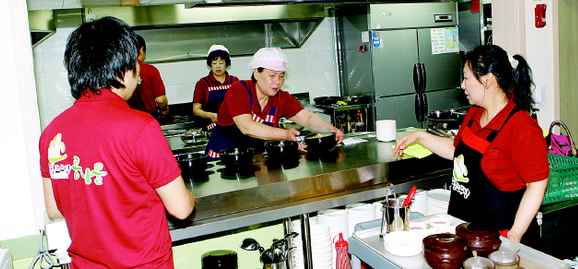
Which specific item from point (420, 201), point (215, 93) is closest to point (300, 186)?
point (420, 201)

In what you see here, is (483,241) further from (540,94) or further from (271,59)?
(540,94)

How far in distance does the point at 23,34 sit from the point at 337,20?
4.94 meters

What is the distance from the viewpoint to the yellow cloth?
244cm

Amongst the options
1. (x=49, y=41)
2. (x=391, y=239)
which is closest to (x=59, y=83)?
(x=49, y=41)

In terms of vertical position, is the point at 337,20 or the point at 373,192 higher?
the point at 337,20

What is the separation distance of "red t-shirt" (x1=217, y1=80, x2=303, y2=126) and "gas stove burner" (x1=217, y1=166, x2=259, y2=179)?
0.78 metres

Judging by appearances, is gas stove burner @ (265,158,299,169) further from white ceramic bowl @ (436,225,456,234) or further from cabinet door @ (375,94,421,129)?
cabinet door @ (375,94,421,129)

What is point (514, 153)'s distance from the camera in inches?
74.3

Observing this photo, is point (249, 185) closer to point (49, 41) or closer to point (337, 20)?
point (49, 41)

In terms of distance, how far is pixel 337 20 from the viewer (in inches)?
253

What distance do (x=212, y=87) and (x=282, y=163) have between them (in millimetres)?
2959

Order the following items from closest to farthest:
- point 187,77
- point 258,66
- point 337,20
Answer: point 258,66 → point 187,77 → point 337,20

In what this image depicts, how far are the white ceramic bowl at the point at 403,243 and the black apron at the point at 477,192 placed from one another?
49cm

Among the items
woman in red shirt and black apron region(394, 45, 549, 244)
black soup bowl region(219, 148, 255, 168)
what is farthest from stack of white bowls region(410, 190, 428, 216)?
black soup bowl region(219, 148, 255, 168)
